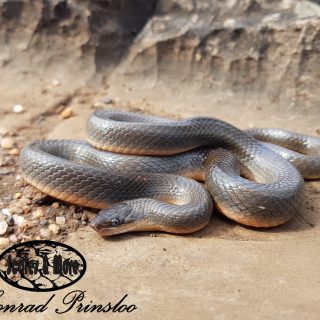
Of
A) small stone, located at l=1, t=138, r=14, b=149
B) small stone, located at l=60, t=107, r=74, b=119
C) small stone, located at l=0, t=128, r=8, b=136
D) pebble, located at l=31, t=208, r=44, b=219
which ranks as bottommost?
pebble, located at l=31, t=208, r=44, b=219

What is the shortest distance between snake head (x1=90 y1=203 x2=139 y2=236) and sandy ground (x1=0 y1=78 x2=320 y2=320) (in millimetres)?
103

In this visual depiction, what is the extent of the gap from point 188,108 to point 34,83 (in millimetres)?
3252

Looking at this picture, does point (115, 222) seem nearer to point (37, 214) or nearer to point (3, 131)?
point (37, 214)

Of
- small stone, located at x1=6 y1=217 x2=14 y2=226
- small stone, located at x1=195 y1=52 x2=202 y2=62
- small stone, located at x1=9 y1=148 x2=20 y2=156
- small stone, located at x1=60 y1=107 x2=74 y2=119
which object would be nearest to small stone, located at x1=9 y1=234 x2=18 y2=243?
small stone, located at x1=6 y1=217 x2=14 y2=226

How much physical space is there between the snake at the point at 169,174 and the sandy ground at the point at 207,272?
0.19 metres

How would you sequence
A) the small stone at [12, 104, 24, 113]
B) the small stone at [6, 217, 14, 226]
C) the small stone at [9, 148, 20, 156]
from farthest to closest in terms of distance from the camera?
the small stone at [12, 104, 24, 113] < the small stone at [9, 148, 20, 156] < the small stone at [6, 217, 14, 226]

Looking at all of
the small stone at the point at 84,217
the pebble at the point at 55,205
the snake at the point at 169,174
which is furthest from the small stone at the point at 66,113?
the small stone at the point at 84,217

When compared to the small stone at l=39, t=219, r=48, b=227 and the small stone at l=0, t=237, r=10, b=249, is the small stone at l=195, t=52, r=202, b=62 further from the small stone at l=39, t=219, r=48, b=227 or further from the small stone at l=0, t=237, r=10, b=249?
the small stone at l=0, t=237, r=10, b=249

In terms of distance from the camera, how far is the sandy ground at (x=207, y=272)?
12.4ft

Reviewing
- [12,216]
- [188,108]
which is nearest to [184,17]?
[188,108]

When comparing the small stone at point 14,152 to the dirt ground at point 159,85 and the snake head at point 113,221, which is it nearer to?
the dirt ground at point 159,85

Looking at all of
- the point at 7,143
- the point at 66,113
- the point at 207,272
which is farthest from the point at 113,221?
the point at 66,113

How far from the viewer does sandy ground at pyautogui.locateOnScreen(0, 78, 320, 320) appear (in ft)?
12.4

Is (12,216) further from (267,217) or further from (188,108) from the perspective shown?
(188,108)
